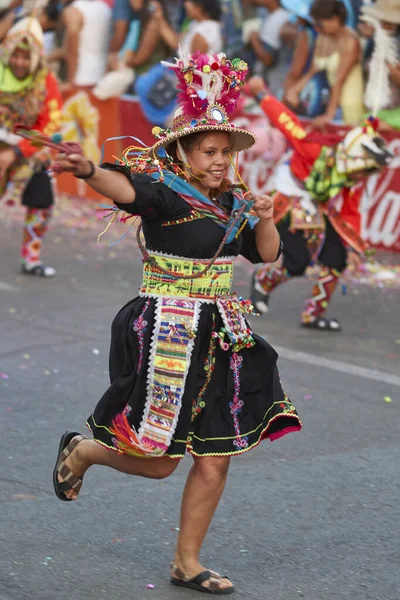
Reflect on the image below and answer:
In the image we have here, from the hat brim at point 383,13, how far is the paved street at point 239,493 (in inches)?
165

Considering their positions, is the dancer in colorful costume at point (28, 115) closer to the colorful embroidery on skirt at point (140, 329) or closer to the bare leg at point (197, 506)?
the colorful embroidery on skirt at point (140, 329)

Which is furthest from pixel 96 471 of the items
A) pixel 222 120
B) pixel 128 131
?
pixel 128 131

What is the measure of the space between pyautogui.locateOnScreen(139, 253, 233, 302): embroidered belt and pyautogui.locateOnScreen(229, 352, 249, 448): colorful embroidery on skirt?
230 millimetres

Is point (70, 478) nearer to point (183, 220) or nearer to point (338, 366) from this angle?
point (183, 220)

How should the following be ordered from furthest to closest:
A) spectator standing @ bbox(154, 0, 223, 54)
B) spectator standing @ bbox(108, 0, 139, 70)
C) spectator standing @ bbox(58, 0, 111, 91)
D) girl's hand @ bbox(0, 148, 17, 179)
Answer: spectator standing @ bbox(58, 0, 111, 91) → spectator standing @ bbox(108, 0, 139, 70) → spectator standing @ bbox(154, 0, 223, 54) → girl's hand @ bbox(0, 148, 17, 179)

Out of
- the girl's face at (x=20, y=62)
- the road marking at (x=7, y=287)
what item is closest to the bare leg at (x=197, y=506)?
the road marking at (x=7, y=287)

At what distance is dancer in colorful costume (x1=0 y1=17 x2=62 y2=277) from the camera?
30.7 ft

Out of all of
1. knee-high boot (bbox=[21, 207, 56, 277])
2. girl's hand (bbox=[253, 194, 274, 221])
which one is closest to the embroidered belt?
girl's hand (bbox=[253, 194, 274, 221])

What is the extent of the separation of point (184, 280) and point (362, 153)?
14.3ft

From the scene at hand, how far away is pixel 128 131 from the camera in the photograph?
14.3 m

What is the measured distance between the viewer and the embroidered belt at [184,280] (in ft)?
13.4

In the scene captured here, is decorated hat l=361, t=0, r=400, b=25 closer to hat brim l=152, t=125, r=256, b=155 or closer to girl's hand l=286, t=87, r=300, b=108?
girl's hand l=286, t=87, r=300, b=108

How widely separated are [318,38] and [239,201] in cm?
835

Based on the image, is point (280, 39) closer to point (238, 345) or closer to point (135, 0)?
point (135, 0)
